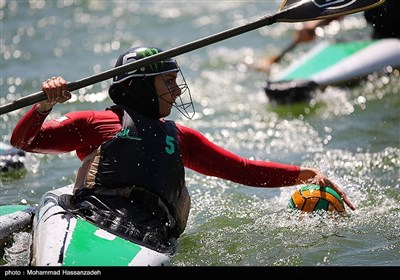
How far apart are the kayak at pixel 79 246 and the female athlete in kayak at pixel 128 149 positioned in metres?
0.13

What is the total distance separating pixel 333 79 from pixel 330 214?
4.16 meters

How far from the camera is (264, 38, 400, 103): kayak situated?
360 inches

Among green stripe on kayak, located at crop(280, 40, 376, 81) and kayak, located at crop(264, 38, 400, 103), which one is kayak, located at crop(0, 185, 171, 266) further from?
green stripe on kayak, located at crop(280, 40, 376, 81)

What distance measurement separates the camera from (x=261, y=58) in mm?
11047

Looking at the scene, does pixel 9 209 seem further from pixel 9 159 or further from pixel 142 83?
pixel 9 159


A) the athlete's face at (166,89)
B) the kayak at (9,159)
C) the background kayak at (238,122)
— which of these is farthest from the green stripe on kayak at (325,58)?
the athlete's face at (166,89)

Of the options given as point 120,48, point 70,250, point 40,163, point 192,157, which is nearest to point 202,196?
point 192,157

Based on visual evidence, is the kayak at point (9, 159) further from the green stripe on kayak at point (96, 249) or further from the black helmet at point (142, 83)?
the green stripe on kayak at point (96, 249)

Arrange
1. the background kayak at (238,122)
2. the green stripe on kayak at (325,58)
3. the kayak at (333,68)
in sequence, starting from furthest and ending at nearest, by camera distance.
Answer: the green stripe on kayak at (325,58)
the kayak at (333,68)
the background kayak at (238,122)

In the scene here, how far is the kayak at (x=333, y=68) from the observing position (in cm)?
913

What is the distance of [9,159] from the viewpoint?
7.08 metres

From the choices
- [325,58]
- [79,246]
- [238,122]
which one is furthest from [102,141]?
[325,58]

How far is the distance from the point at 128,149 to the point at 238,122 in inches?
159
